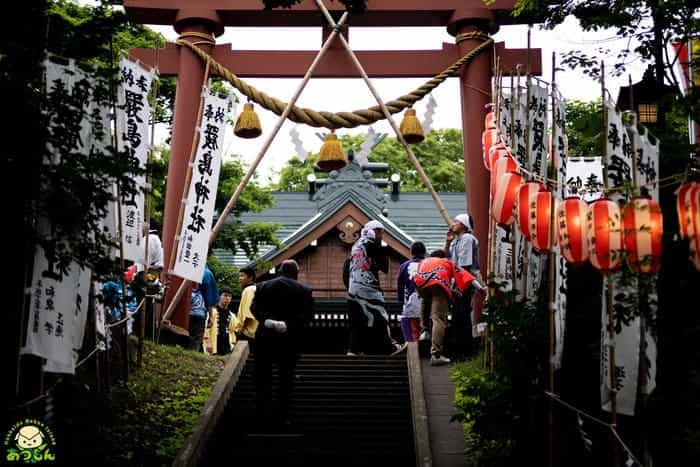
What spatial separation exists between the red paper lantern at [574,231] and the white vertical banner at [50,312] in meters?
3.78

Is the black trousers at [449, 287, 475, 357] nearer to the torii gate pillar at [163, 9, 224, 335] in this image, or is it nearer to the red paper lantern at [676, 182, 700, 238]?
the torii gate pillar at [163, 9, 224, 335]

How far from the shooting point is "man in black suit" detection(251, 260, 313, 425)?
9602 mm

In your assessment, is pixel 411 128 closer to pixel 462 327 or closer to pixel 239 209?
pixel 462 327

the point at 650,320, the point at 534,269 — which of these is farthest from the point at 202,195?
the point at 650,320

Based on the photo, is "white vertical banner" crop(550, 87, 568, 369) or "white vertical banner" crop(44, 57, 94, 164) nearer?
"white vertical banner" crop(44, 57, 94, 164)

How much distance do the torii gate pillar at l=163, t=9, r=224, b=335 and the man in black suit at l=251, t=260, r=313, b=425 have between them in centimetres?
369

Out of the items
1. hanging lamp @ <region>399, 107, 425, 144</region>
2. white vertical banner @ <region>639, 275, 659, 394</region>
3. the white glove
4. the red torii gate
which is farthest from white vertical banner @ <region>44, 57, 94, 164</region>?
hanging lamp @ <region>399, 107, 425, 144</region>

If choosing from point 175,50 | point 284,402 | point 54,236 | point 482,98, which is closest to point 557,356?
point 284,402

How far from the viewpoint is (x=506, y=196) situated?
9000mm

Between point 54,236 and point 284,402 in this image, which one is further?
point 284,402

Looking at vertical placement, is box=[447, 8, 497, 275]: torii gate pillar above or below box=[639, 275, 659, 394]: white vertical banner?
above

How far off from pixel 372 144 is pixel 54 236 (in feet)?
31.9

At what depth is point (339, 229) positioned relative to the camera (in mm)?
20359

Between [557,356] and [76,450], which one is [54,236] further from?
[557,356]
